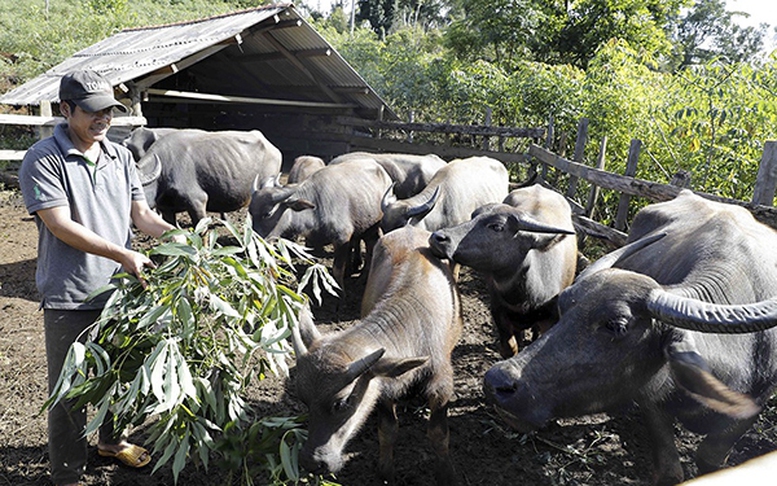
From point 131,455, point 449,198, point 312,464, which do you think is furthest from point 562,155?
point 131,455

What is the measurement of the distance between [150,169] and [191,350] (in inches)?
247

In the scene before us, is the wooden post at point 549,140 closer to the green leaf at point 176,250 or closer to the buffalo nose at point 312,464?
the buffalo nose at point 312,464

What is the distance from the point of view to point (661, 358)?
2998 millimetres

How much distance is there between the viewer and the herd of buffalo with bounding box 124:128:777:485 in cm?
295

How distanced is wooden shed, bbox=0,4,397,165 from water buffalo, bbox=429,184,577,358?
8224 mm

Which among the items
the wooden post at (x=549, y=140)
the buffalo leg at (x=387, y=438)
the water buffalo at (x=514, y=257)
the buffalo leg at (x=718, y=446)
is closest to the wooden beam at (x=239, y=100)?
the wooden post at (x=549, y=140)

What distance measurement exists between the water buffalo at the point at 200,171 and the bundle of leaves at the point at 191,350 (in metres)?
5.48

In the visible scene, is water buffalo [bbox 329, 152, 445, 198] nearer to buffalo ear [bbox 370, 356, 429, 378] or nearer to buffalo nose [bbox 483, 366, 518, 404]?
buffalo ear [bbox 370, 356, 429, 378]

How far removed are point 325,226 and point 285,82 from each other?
1068 centimetres

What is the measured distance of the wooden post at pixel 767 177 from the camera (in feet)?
16.7

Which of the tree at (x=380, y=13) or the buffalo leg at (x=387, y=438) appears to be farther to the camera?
the tree at (x=380, y=13)

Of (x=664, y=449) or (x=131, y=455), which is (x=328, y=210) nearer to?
(x=131, y=455)

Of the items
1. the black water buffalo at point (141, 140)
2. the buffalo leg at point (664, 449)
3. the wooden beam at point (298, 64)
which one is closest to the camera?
the buffalo leg at point (664, 449)

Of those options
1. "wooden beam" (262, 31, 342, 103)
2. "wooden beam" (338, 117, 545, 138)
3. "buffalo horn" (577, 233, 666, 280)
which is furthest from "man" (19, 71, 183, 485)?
"wooden beam" (262, 31, 342, 103)
